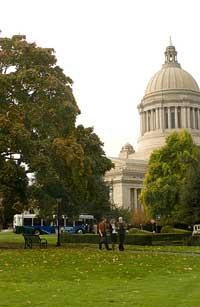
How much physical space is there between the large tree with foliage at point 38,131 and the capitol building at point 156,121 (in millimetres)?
86107

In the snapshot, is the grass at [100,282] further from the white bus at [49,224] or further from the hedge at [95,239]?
the white bus at [49,224]

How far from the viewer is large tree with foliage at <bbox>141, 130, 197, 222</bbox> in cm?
6531

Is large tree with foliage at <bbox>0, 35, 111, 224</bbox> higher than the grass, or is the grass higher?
large tree with foliage at <bbox>0, 35, 111, 224</bbox>

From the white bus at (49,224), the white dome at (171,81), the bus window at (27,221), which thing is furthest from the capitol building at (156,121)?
the bus window at (27,221)

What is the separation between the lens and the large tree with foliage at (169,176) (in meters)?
65.3

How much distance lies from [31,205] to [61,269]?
18.9 m

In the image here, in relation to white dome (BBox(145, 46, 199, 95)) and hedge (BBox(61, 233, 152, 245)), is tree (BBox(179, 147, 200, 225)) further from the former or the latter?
white dome (BBox(145, 46, 199, 95))

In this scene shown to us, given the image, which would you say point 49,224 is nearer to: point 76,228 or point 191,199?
point 76,228

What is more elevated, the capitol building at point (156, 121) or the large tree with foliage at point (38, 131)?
the capitol building at point (156, 121)

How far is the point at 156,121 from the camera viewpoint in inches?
5039

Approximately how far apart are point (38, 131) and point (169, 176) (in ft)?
122

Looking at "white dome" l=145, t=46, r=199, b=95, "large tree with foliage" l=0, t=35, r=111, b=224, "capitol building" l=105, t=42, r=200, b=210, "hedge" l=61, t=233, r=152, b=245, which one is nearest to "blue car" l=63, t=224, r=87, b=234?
"hedge" l=61, t=233, r=152, b=245

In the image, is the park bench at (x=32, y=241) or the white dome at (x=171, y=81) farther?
A: the white dome at (x=171, y=81)

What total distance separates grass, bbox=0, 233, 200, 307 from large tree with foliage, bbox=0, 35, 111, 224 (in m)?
11.3
